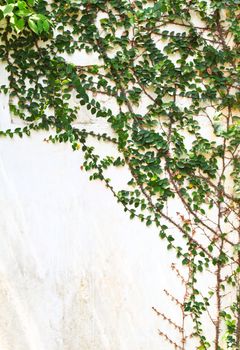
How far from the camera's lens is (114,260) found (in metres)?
3.13

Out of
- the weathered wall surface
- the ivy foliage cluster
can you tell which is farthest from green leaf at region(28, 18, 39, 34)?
the weathered wall surface

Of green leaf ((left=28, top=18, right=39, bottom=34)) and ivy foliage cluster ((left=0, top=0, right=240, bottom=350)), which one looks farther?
ivy foliage cluster ((left=0, top=0, right=240, bottom=350))

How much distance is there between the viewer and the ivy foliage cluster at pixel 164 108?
3.04 metres

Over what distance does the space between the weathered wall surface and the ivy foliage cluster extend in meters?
0.10

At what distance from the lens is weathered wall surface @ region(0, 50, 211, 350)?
309cm

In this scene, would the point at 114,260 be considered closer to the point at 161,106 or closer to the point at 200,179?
the point at 200,179

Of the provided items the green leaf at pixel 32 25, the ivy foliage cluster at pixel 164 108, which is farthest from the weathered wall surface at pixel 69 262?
the green leaf at pixel 32 25

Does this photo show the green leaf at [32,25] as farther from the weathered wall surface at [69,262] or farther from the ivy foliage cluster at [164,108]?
the weathered wall surface at [69,262]

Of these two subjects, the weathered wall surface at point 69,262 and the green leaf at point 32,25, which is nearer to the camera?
the green leaf at point 32,25

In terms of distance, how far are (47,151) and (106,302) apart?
3.63 feet

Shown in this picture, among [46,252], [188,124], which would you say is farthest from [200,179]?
[46,252]

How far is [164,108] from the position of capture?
3.07m

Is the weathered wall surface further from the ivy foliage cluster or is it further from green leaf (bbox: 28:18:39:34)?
green leaf (bbox: 28:18:39:34)

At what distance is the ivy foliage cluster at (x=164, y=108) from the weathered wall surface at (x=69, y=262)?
0.10 meters
